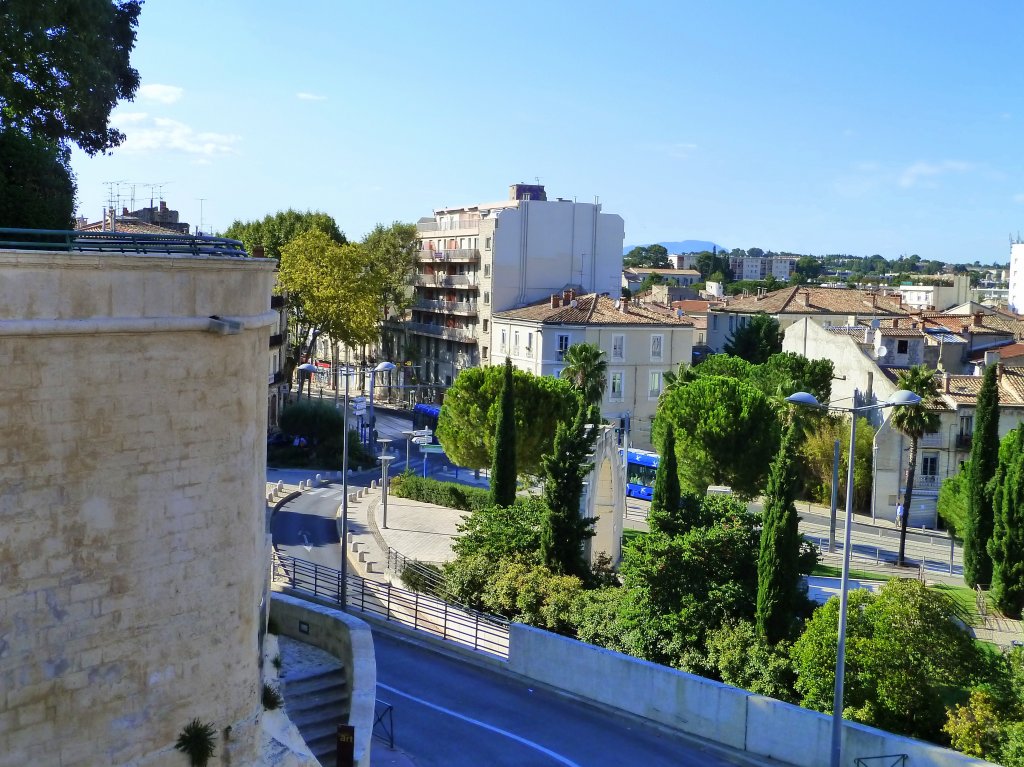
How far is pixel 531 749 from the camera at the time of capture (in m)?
18.2

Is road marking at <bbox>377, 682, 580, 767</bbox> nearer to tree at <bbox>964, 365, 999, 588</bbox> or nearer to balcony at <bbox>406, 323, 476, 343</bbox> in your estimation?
tree at <bbox>964, 365, 999, 588</bbox>

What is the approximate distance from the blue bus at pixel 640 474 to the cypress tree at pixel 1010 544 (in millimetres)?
19428

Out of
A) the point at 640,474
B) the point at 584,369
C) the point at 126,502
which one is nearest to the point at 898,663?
the point at 126,502

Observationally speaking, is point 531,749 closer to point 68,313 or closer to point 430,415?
point 68,313

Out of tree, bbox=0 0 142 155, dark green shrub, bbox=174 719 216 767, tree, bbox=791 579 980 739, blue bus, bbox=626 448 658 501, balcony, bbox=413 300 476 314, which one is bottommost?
blue bus, bbox=626 448 658 501

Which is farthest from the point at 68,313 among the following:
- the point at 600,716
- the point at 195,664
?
the point at 600,716

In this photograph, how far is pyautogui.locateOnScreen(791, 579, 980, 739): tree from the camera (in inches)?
714

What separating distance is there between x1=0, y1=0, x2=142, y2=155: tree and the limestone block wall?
981 centimetres

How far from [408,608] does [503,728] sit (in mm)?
6754

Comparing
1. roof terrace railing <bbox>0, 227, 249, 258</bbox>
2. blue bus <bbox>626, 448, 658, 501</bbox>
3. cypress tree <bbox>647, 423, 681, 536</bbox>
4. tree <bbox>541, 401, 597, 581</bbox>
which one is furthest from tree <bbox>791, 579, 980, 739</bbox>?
blue bus <bbox>626, 448, 658, 501</bbox>

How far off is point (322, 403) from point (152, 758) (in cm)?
4290

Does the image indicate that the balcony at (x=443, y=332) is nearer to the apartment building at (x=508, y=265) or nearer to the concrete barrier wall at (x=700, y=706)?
the apartment building at (x=508, y=265)

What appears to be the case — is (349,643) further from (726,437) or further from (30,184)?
(726,437)

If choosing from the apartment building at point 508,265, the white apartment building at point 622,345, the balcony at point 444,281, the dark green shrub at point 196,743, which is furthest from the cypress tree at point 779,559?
the balcony at point 444,281
